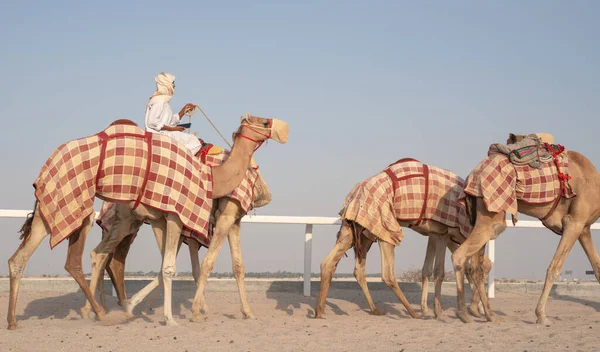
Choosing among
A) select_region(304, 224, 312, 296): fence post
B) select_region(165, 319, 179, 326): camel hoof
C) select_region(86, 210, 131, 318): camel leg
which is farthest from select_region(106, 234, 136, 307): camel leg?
select_region(304, 224, 312, 296): fence post

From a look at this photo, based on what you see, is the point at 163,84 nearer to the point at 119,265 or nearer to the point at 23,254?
the point at 119,265

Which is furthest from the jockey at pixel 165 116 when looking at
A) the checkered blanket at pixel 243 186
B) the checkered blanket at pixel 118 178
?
the checkered blanket at pixel 118 178

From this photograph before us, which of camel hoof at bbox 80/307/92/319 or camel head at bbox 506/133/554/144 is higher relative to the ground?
camel head at bbox 506/133/554/144

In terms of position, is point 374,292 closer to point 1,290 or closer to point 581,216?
point 581,216

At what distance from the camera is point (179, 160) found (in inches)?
358

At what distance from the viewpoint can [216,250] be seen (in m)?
9.94

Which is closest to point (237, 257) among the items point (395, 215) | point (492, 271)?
point (395, 215)

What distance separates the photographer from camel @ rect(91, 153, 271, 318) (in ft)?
32.3

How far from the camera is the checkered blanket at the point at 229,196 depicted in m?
9.97

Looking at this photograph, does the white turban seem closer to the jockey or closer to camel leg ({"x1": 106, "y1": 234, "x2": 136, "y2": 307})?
the jockey

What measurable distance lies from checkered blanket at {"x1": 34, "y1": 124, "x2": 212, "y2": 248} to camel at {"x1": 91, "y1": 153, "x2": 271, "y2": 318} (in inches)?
27.6

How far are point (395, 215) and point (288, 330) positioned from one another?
2.62 meters

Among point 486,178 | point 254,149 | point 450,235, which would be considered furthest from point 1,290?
point 486,178

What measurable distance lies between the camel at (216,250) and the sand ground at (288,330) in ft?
1.01
